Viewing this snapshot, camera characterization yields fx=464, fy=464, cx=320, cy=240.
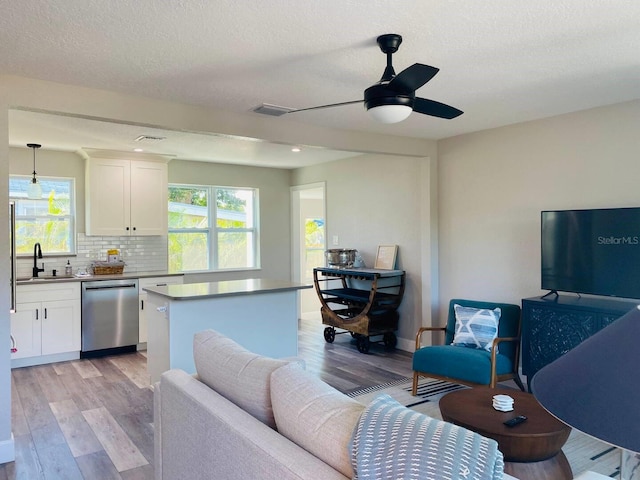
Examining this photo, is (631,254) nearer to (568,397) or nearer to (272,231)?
(568,397)

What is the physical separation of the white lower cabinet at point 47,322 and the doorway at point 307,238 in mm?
3300

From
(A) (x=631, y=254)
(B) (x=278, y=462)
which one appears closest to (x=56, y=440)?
(B) (x=278, y=462)

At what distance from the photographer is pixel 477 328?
3.93 meters

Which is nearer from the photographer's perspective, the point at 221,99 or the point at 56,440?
the point at 56,440

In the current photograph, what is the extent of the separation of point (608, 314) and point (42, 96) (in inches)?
164

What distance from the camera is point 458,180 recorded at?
16.3 ft

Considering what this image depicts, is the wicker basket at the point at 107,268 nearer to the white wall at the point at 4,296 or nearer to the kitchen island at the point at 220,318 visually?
the kitchen island at the point at 220,318

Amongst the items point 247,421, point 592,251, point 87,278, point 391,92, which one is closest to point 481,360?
point 592,251

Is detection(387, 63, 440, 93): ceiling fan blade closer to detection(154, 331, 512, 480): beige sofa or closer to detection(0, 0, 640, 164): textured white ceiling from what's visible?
detection(0, 0, 640, 164): textured white ceiling

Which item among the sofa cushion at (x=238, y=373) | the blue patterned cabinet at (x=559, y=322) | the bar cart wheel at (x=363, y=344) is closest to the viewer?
the sofa cushion at (x=238, y=373)

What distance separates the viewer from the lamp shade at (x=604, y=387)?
2.66 feet

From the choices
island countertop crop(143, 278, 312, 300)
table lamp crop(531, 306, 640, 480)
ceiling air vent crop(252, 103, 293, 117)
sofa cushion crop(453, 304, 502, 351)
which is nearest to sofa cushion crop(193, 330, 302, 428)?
table lamp crop(531, 306, 640, 480)

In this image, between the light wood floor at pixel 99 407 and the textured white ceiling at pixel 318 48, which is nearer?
the textured white ceiling at pixel 318 48

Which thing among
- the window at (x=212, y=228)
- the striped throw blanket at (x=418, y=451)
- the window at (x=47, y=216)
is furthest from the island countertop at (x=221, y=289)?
the striped throw blanket at (x=418, y=451)
